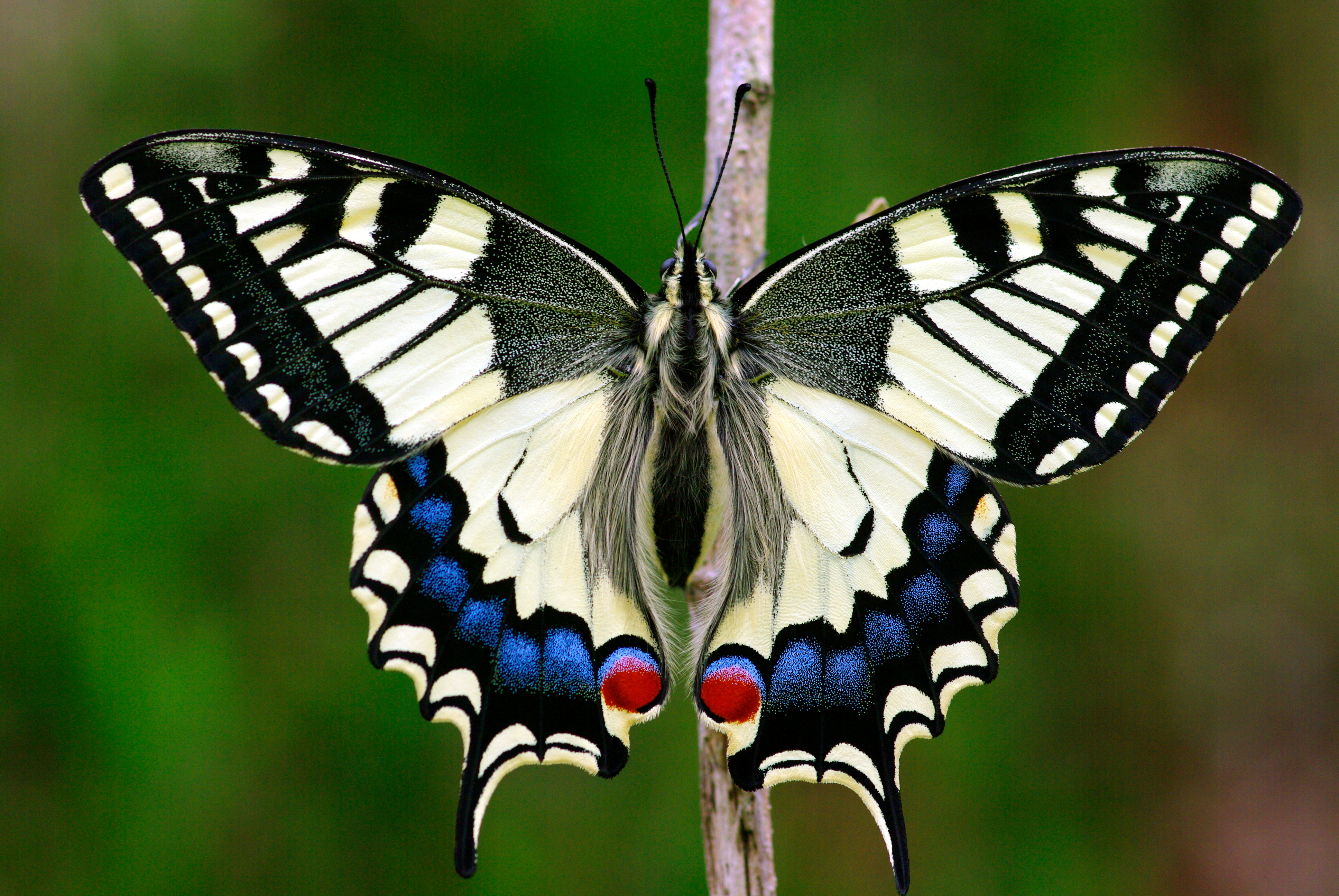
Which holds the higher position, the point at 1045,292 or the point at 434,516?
the point at 1045,292

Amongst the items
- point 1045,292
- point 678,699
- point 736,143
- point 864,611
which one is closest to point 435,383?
point 736,143

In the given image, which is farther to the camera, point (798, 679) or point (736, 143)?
point (736, 143)

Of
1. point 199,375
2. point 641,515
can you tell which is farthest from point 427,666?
point 199,375

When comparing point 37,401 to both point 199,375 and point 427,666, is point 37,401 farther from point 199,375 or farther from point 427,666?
point 427,666

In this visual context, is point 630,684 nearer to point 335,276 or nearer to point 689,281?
point 689,281

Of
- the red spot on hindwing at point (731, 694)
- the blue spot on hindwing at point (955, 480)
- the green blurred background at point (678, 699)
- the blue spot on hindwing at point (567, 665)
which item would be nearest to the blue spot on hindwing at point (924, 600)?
the blue spot on hindwing at point (955, 480)

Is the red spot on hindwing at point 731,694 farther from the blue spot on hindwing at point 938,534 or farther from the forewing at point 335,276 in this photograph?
the forewing at point 335,276
